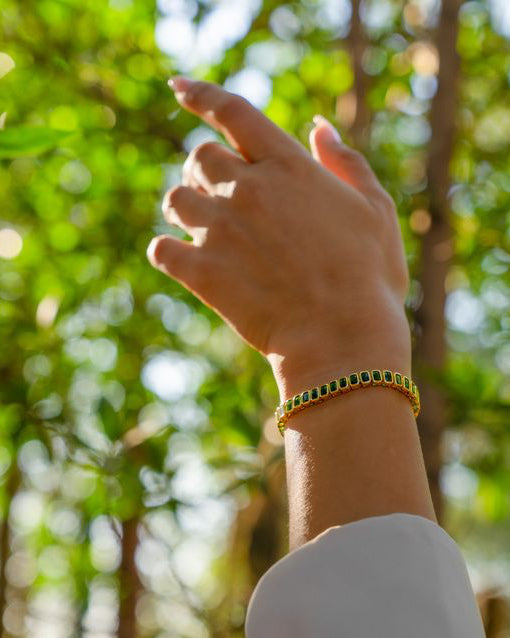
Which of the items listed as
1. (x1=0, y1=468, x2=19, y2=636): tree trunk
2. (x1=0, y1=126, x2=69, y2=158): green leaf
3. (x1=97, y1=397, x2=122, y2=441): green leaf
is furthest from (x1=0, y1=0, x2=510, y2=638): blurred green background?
(x1=0, y1=468, x2=19, y2=636): tree trunk

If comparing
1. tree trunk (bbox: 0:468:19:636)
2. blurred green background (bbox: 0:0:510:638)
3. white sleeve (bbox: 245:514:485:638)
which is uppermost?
white sleeve (bbox: 245:514:485:638)

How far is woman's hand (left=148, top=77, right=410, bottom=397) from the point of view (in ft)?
2.06

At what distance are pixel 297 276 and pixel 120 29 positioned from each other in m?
1.20

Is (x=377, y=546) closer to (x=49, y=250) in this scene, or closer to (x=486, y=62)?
(x=49, y=250)

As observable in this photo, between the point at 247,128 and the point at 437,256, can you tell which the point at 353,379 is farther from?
the point at 437,256

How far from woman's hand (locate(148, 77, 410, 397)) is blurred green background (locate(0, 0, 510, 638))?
1.96ft

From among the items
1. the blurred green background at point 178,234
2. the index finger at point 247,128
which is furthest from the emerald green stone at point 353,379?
the blurred green background at point 178,234

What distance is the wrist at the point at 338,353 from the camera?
1.99 ft

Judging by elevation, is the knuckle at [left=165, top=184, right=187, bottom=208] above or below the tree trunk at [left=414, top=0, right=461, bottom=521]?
above

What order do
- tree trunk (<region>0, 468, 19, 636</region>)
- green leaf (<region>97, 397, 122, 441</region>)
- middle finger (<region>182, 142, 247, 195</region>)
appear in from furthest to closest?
1. tree trunk (<region>0, 468, 19, 636</region>)
2. green leaf (<region>97, 397, 122, 441</region>)
3. middle finger (<region>182, 142, 247, 195</region>)

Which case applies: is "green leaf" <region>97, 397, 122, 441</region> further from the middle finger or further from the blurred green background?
the middle finger

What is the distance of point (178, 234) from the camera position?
74.1 inches

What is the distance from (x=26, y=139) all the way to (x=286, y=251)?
0.87ft

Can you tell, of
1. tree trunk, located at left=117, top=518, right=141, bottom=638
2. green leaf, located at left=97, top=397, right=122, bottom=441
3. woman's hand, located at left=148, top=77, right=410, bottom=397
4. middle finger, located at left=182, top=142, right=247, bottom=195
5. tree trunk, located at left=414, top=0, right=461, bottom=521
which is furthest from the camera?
tree trunk, located at left=117, top=518, right=141, bottom=638
